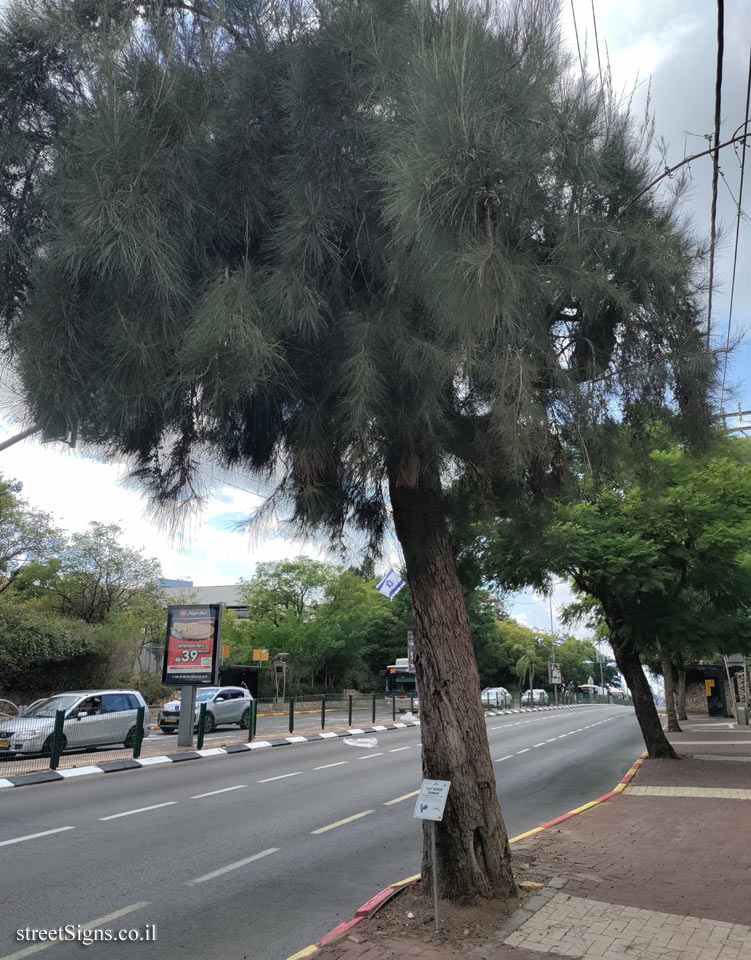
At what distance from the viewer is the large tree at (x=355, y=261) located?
4340 mm

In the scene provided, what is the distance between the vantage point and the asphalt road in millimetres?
Answer: 5738

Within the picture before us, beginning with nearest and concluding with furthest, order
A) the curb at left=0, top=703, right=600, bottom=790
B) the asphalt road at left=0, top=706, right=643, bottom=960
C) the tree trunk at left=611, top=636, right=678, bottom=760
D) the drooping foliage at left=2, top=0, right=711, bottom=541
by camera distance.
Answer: the drooping foliage at left=2, top=0, right=711, bottom=541
the asphalt road at left=0, top=706, right=643, bottom=960
the curb at left=0, top=703, right=600, bottom=790
the tree trunk at left=611, top=636, right=678, bottom=760

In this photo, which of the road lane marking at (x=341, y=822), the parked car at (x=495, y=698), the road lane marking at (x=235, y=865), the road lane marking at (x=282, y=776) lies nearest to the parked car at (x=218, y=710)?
the road lane marking at (x=282, y=776)

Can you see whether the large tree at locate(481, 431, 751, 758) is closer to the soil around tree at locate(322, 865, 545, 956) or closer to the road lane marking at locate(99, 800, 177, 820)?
the road lane marking at locate(99, 800, 177, 820)

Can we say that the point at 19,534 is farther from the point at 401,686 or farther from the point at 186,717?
the point at 401,686

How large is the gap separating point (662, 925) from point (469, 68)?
579 centimetres

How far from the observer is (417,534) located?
19.7 feet

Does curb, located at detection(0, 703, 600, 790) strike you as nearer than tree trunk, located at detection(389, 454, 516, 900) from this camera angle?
No

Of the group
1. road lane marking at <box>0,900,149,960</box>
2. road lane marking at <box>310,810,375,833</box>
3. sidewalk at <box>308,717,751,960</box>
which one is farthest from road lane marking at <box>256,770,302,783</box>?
road lane marking at <box>0,900,149,960</box>

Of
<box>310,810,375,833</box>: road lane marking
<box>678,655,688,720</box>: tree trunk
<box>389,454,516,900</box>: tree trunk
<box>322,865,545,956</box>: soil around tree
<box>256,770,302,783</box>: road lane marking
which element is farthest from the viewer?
<box>678,655,688,720</box>: tree trunk

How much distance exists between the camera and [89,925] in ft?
18.7

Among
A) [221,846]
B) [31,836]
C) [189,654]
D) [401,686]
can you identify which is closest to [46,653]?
[189,654]

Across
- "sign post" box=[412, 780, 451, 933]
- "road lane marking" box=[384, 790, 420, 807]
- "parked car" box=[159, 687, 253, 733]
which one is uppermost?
"parked car" box=[159, 687, 253, 733]

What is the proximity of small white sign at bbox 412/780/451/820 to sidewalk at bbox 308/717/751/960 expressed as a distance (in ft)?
2.52
